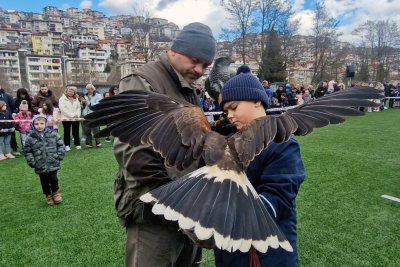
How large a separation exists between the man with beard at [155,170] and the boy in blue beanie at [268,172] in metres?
0.30

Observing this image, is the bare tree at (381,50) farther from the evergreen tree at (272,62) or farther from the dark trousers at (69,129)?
the dark trousers at (69,129)

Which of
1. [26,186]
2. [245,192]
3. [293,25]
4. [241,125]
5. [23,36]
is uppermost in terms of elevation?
[23,36]

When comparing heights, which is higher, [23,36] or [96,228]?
[23,36]

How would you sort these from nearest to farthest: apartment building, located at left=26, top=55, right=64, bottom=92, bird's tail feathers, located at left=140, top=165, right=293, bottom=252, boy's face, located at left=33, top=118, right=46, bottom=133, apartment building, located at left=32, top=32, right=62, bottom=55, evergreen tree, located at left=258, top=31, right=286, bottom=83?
bird's tail feathers, located at left=140, top=165, right=293, bottom=252 < boy's face, located at left=33, top=118, right=46, bottom=133 < evergreen tree, located at left=258, top=31, right=286, bottom=83 < apartment building, located at left=26, top=55, right=64, bottom=92 < apartment building, located at left=32, top=32, right=62, bottom=55

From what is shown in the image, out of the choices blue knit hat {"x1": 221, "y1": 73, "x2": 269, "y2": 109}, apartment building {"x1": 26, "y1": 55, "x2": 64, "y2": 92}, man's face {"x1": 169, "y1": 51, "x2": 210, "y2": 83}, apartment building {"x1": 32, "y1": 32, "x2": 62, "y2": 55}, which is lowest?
blue knit hat {"x1": 221, "y1": 73, "x2": 269, "y2": 109}

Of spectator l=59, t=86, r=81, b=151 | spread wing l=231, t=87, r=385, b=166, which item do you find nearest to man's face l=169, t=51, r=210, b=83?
spread wing l=231, t=87, r=385, b=166

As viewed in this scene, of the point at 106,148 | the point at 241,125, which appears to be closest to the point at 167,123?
the point at 241,125

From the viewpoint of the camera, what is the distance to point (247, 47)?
37781 millimetres

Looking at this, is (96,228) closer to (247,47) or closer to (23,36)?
(247,47)

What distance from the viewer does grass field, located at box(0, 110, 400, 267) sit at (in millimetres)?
3539

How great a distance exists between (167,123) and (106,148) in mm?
8601

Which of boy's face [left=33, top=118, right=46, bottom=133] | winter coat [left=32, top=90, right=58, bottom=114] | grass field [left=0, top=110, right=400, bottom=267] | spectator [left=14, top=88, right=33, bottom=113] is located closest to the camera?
grass field [left=0, top=110, right=400, bottom=267]

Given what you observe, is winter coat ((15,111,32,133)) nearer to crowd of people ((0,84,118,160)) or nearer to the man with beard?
crowd of people ((0,84,118,160))

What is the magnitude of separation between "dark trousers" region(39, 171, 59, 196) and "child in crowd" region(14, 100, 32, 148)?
462 centimetres
